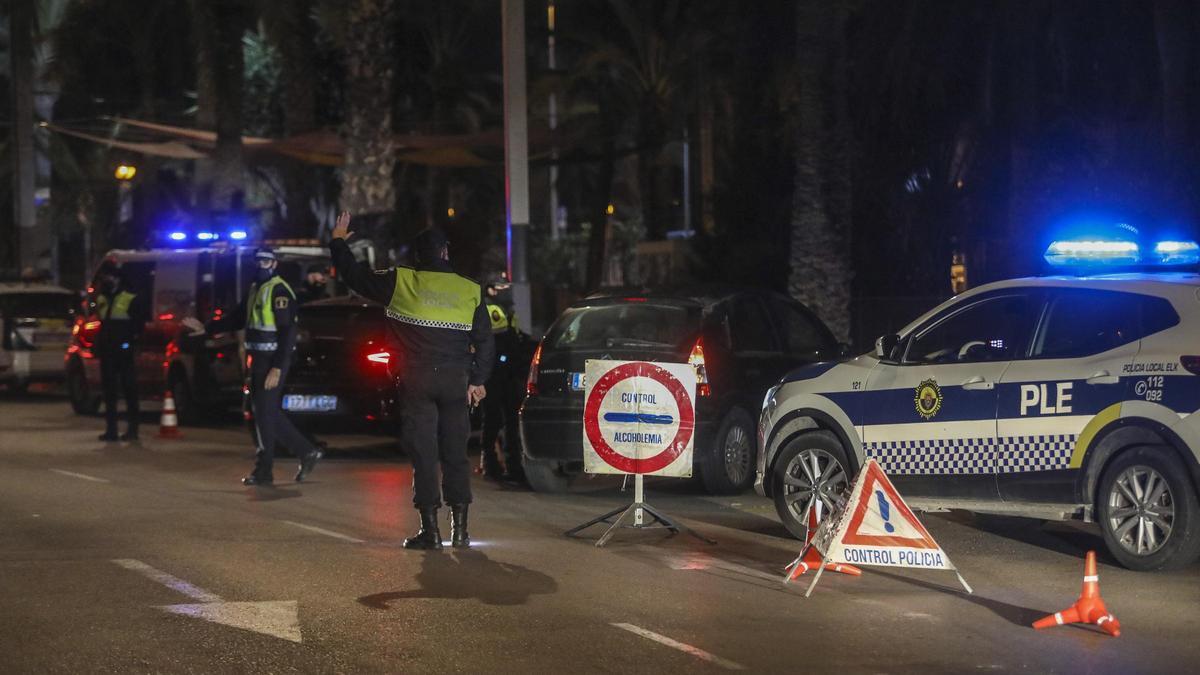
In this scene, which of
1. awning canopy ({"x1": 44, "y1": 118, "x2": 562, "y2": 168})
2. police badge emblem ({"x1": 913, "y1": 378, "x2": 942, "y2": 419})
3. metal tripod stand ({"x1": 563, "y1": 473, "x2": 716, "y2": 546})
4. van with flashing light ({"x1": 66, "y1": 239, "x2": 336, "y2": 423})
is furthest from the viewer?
awning canopy ({"x1": 44, "y1": 118, "x2": 562, "y2": 168})

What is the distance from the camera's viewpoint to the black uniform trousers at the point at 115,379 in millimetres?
17219

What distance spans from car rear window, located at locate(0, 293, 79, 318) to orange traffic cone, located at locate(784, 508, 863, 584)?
16729 millimetres

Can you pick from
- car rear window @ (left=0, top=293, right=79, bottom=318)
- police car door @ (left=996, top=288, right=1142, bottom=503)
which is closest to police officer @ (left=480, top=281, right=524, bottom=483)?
police car door @ (left=996, top=288, right=1142, bottom=503)

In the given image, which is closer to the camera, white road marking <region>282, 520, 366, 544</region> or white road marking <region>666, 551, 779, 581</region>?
white road marking <region>666, 551, 779, 581</region>

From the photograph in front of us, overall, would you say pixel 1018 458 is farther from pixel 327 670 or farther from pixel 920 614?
pixel 327 670

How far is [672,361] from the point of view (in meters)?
12.6

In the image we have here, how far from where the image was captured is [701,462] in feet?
42.0

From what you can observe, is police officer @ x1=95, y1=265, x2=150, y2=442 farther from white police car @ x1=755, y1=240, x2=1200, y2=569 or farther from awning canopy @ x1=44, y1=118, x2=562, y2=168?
white police car @ x1=755, y1=240, x2=1200, y2=569

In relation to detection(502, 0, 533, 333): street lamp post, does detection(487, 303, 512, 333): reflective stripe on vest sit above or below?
below

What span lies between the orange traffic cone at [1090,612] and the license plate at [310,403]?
905cm

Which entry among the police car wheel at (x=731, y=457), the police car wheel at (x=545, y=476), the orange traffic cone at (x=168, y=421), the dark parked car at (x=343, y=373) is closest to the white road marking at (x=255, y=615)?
the police car wheel at (x=545, y=476)

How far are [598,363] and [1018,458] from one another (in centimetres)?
266

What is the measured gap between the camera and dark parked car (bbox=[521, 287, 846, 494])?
1263cm

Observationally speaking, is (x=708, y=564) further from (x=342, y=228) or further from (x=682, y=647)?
(x=342, y=228)
